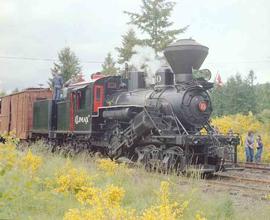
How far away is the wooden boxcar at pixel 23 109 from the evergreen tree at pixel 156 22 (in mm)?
10525

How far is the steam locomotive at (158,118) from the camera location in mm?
11938

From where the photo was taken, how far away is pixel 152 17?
98.2 feet

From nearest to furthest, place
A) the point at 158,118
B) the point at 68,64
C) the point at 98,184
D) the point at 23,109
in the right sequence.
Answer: the point at 98,184
the point at 158,118
the point at 23,109
the point at 68,64

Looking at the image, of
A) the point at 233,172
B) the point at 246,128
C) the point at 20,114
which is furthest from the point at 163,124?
the point at 246,128

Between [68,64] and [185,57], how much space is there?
31.6 m

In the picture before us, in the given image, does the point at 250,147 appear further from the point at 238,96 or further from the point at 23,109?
the point at 238,96

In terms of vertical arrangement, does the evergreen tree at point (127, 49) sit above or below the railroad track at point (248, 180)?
above

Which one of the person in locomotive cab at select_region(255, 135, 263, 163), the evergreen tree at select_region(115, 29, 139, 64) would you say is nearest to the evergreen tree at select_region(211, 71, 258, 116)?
the evergreen tree at select_region(115, 29, 139, 64)

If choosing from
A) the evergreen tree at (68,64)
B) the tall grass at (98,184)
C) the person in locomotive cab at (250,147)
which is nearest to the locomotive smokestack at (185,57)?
the tall grass at (98,184)

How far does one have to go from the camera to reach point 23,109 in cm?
2047

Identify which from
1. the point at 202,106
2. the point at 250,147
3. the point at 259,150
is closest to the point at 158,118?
the point at 202,106

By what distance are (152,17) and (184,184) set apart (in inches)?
866

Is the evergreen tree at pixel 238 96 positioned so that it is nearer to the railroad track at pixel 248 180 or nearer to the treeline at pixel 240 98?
the treeline at pixel 240 98

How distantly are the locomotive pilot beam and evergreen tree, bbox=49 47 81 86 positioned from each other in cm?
2751
